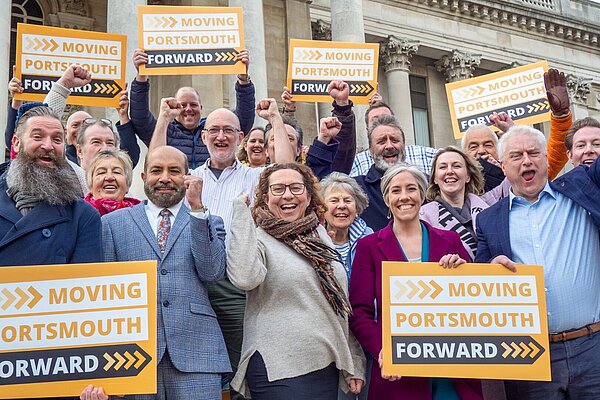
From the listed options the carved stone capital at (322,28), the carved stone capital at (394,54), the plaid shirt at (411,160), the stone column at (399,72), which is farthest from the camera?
the carved stone capital at (394,54)

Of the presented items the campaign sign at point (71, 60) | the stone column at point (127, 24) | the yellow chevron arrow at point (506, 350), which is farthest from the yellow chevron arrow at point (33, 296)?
the stone column at point (127, 24)

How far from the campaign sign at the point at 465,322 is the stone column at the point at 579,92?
25229 millimetres

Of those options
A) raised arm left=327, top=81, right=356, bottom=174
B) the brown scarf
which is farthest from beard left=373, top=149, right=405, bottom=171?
the brown scarf

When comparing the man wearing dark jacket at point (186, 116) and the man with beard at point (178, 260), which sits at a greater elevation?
the man wearing dark jacket at point (186, 116)

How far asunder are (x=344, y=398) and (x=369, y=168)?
8.77 ft

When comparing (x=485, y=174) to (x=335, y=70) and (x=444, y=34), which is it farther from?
(x=444, y=34)

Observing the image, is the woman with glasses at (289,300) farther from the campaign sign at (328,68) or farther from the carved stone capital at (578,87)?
the carved stone capital at (578,87)

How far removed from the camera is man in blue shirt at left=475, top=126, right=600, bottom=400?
448cm

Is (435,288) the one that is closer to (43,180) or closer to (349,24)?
(43,180)

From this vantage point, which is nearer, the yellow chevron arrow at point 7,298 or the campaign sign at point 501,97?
the yellow chevron arrow at point 7,298

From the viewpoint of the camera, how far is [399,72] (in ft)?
76.2

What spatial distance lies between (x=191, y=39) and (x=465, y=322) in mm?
4901

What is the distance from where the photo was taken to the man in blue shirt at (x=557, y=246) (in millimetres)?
4477

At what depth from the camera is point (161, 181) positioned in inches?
183
